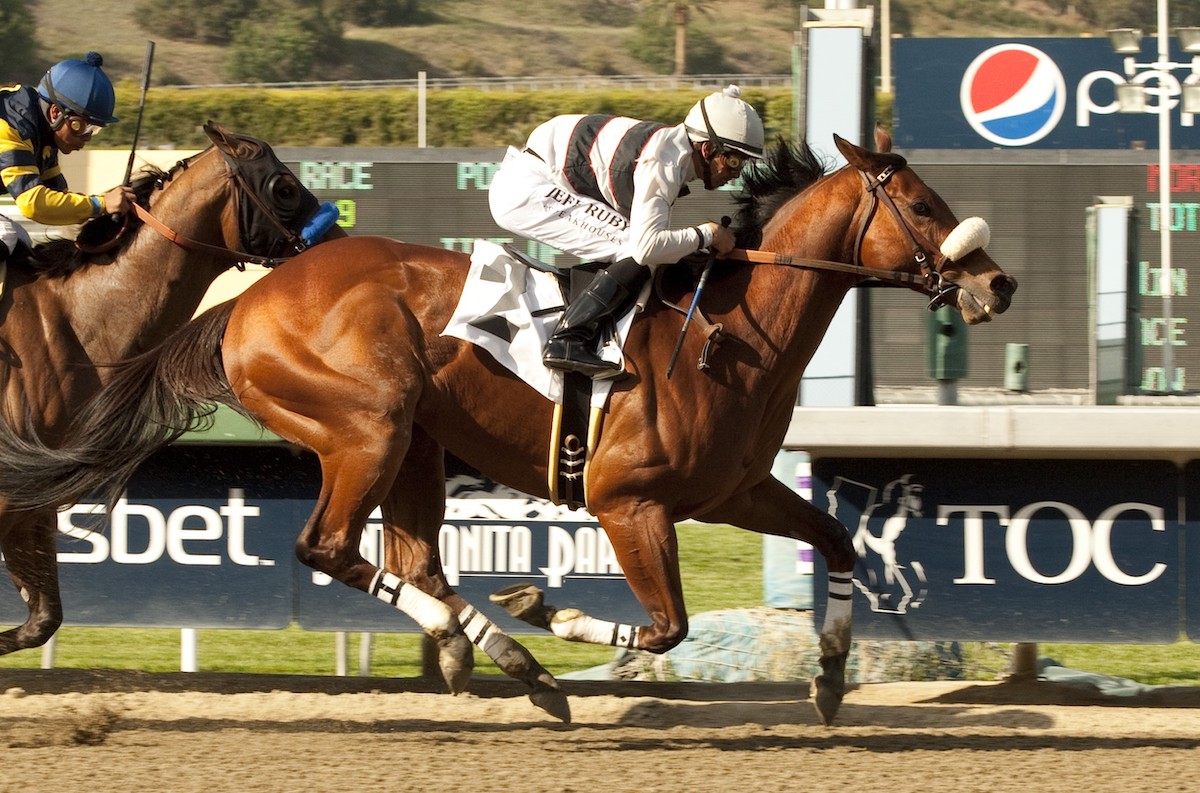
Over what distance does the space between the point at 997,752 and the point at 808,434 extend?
1.44 m

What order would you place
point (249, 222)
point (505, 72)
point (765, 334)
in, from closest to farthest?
point (765, 334) < point (249, 222) < point (505, 72)

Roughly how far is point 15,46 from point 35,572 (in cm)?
4769

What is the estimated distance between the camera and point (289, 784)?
4211 millimetres

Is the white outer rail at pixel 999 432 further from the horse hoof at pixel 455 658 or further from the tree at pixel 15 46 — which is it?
the tree at pixel 15 46

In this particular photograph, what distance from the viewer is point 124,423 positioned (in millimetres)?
4938

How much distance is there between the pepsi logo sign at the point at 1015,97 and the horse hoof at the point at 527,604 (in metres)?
14.1

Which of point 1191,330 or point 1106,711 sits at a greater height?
point 1191,330

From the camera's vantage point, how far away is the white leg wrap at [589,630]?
4715 mm

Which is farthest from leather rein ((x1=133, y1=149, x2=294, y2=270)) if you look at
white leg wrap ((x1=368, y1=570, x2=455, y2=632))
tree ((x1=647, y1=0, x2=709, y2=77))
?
tree ((x1=647, y1=0, x2=709, y2=77))

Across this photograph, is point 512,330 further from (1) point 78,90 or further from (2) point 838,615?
(1) point 78,90

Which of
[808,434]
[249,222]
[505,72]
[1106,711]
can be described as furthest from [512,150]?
[505,72]

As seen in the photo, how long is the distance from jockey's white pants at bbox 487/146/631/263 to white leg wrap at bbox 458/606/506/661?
1.11 meters

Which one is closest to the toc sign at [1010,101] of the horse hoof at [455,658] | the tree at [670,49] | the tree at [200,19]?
the horse hoof at [455,658]

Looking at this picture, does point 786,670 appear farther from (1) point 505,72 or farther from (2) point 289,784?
(1) point 505,72
